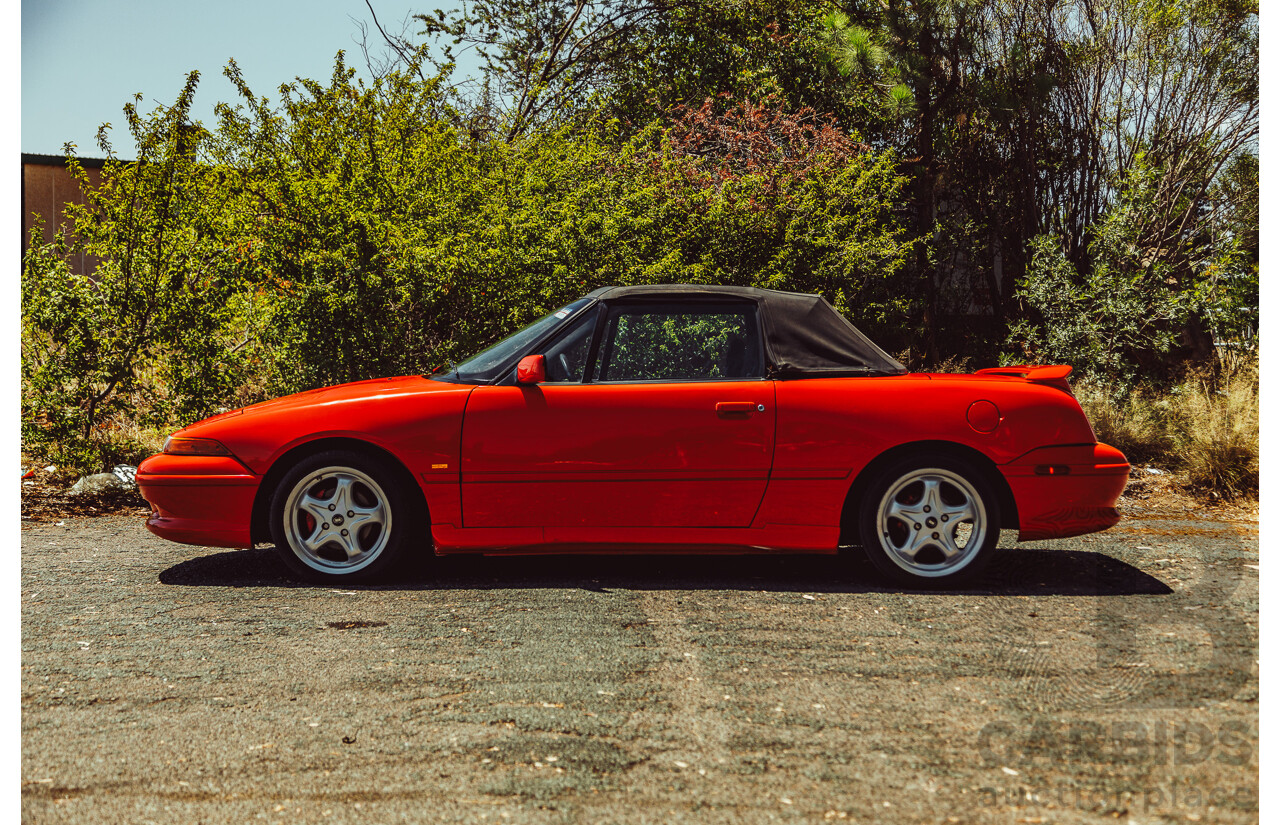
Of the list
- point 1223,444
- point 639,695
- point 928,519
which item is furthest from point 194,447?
point 1223,444

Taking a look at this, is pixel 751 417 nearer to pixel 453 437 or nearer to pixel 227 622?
pixel 453 437

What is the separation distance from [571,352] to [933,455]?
186 cm

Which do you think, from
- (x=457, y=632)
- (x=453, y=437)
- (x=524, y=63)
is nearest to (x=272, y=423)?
(x=453, y=437)

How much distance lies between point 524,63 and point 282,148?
921cm

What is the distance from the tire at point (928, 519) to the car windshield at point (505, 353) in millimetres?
1765

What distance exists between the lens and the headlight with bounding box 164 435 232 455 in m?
4.77

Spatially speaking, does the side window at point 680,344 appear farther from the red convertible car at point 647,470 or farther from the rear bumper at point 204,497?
the rear bumper at point 204,497

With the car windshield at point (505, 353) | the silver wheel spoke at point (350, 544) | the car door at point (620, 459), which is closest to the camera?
the car door at point (620, 459)

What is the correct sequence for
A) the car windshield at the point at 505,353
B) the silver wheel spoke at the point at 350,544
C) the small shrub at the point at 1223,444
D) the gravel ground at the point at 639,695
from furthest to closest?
the small shrub at the point at 1223,444 → the car windshield at the point at 505,353 → the silver wheel spoke at the point at 350,544 → the gravel ground at the point at 639,695

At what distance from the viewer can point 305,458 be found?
475 centimetres

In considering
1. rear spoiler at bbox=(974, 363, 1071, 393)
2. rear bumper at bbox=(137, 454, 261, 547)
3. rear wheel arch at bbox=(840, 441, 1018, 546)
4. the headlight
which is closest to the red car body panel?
rear wheel arch at bbox=(840, 441, 1018, 546)

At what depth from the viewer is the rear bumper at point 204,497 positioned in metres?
4.72

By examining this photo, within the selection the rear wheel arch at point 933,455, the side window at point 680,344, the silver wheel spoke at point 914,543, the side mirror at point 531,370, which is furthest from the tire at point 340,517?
the silver wheel spoke at point 914,543

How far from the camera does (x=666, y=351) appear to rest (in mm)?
4949
